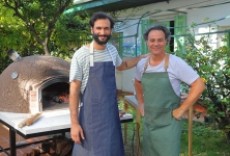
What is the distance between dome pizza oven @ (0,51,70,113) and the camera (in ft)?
14.8

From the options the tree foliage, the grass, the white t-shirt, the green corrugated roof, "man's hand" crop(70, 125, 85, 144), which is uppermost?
the green corrugated roof

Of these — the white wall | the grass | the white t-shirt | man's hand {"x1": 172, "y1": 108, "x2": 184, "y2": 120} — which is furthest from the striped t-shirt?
the white wall

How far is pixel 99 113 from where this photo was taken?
3172mm

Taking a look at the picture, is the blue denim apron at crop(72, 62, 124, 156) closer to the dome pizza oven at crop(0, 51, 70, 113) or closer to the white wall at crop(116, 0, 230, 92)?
the dome pizza oven at crop(0, 51, 70, 113)

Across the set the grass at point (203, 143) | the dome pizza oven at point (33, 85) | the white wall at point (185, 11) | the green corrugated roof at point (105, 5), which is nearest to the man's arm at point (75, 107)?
the dome pizza oven at point (33, 85)

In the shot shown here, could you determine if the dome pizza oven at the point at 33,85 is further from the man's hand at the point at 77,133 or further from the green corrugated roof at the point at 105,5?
the green corrugated roof at the point at 105,5

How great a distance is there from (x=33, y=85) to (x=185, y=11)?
560 cm

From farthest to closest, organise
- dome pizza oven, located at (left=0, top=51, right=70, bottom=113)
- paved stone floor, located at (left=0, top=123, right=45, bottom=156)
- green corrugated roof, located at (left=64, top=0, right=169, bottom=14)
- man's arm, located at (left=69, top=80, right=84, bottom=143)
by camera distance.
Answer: green corrugated roof, located at (left=64, top=0, right=169, bottom=14)
paved stone floor, located at (left=0, top=123, right=45, bottom=156)
dome pizza oven, located at (left=0, top=51, right=70, bottom=113)
man's arm, located at (left=69, top=80, right=84, bottom=143)

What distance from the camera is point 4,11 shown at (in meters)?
8.75

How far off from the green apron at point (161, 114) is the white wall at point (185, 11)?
11.9 feet

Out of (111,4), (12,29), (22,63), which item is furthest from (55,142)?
(111,4)

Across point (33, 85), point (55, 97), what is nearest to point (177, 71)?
point (33, 85)

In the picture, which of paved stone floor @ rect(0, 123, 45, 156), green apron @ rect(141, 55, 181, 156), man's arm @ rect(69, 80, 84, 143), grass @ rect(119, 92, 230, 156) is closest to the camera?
man's arm @ rect(69, 80, 84, 143)

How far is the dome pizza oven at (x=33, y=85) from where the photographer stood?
452 cm
